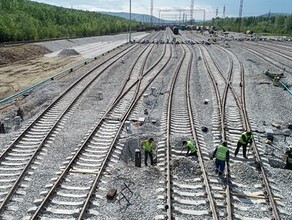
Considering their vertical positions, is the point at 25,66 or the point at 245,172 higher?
the point at 245,172

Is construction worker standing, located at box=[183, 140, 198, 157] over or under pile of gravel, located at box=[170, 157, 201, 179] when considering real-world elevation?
over

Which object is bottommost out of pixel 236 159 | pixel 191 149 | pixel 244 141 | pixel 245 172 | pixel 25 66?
pixel 25 66

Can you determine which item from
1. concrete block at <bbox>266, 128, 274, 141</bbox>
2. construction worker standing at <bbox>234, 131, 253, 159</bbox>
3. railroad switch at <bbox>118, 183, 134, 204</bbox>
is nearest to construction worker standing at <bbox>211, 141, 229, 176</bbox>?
construction worker standing at <bbox>234, 131, 253, 159</bbox>

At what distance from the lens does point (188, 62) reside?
1410 inches

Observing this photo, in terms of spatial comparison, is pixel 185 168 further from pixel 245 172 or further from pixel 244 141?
pixel 244 141

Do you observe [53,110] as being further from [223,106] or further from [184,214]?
[184,214]

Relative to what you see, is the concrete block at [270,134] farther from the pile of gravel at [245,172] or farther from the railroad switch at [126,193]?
the railroad switch at [126,193]

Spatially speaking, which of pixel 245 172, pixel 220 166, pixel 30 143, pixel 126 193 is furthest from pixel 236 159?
pixel 30 143

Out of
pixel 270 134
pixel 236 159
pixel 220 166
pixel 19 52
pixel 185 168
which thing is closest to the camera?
pixel 220 166

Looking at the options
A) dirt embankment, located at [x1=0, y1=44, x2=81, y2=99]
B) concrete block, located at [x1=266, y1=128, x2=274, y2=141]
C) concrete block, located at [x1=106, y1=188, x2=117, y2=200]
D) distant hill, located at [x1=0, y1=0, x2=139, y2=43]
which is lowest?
dirt embankment, located at [x1=0, y1=44, x2=81, y2=99]

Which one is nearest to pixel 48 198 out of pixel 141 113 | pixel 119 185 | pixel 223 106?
pixel 119 185

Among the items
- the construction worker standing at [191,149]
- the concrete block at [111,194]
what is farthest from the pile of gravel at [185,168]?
the concrete block at [111,194]

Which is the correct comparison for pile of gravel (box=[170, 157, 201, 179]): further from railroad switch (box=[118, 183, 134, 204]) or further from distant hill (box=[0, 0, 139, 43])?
distant hill (box=[0, 0, 139, 43])

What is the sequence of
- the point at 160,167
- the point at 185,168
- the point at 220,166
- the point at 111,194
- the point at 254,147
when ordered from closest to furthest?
the point at 111,194 < the point at 220,166 < the point at 185,168 < the point at 160,167 < the point at 254,147
